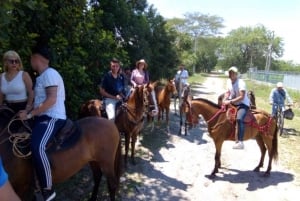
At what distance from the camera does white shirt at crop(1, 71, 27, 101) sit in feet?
14.7

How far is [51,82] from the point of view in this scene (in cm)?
413

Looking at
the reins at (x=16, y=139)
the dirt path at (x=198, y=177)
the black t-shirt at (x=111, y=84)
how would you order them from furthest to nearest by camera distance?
the black t-shirt at (x=111, y=84) < the dirt path at (x=198, y=177) < the reins at (x=16, y=139)

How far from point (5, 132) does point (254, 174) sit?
5.65 metres

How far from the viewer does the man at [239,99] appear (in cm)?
752

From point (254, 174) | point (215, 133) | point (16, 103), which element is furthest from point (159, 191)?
point (16, 103)

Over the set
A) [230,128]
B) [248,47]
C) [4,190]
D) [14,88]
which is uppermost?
[248,47]

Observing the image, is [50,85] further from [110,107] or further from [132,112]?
[132,112]

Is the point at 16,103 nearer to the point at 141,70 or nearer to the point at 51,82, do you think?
the point at 51,82

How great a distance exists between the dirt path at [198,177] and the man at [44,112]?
91.2 inches

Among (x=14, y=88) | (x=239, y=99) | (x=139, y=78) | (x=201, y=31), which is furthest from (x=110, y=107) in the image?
(x=201, y=31)

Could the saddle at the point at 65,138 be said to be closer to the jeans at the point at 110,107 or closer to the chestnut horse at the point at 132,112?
the jeans at the point at 110,107

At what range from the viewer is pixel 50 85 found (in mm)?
4121

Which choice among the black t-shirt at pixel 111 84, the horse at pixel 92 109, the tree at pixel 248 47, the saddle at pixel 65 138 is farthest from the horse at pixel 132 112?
the tree at pixel 248 47

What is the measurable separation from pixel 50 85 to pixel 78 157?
1.20 meters
